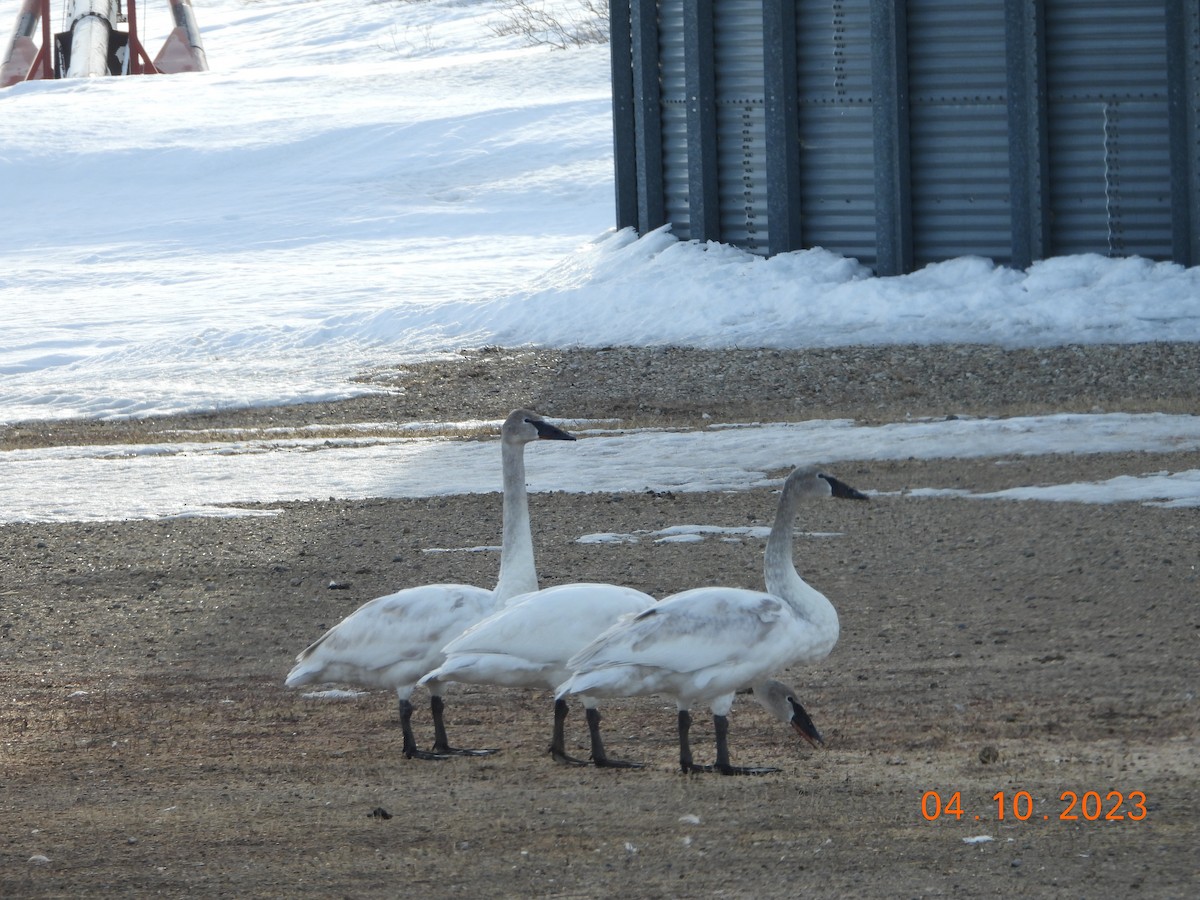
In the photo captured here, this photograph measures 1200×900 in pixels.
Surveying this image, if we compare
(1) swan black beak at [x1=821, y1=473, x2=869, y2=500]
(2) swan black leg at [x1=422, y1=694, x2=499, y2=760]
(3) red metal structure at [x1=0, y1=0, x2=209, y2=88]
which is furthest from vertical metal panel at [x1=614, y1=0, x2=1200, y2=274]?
(3) red metal structure at [x1=0, y1=0, x2=209, y2=88]

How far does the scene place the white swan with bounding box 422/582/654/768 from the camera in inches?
250

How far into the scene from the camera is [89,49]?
1927 inches

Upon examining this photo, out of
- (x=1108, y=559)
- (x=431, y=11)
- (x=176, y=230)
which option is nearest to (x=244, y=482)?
(x=1108, y=559)

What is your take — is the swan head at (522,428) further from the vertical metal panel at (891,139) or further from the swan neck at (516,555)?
the vertical metal panel at (891,139)

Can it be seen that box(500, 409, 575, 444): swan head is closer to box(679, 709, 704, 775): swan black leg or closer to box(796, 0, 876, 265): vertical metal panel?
box(679, 709, 704, 775): swan black leg

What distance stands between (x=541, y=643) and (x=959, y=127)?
14.9 metres

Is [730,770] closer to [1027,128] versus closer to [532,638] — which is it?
[532,638]

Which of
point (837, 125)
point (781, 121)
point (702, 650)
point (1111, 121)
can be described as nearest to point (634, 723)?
point (702, 650)

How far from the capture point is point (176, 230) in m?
33.1

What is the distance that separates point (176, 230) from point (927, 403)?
2079 centimetres

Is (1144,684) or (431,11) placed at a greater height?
(431,11)

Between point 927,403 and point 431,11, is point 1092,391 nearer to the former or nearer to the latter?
point 927,403

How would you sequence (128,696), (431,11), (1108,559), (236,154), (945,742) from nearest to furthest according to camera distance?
(945,742) → (128,696) → (1108,559) → (236,154) → (431,11)

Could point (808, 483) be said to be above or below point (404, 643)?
above
